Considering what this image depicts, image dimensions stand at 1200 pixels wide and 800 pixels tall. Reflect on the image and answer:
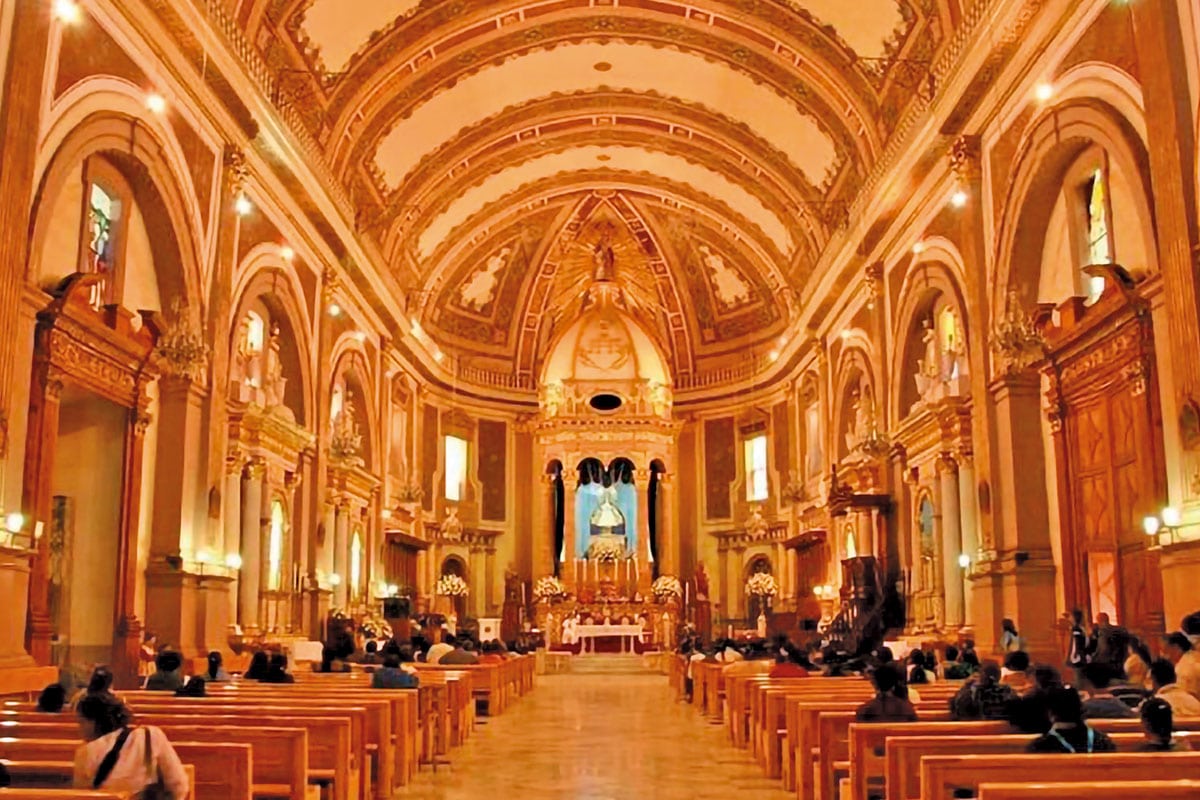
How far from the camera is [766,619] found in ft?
92.3

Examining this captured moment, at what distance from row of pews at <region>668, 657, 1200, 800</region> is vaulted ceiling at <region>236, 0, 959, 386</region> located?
38.3ft

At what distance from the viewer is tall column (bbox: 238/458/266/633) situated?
60.1ft

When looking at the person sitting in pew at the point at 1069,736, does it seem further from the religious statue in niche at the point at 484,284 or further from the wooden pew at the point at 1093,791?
the religious statue in niche at the point at 484,284

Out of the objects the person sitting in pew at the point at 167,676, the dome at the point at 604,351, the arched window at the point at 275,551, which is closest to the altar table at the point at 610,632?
the dome at the point at 604,351

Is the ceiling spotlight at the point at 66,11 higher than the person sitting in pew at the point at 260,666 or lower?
higher

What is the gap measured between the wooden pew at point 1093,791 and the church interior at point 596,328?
78cm

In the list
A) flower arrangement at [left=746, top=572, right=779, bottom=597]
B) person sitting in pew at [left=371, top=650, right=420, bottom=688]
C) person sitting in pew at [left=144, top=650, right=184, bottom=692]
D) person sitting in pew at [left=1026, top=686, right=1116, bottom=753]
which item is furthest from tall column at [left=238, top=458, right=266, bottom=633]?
flower arrangement at [left=746, top=572, right=779, bottom=597]

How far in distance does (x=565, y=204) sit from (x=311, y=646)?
17.2 metres

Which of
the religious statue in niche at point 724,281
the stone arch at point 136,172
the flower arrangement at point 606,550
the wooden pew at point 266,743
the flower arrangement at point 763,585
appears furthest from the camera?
the flower arrangement at point 606,550

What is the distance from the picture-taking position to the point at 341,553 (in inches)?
945

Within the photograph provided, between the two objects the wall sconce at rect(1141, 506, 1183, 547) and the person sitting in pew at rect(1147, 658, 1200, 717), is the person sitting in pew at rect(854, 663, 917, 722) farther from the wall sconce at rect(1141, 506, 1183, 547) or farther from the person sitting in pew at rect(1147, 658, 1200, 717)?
the wall sconce at rect(1141, 506, 1183, 547)

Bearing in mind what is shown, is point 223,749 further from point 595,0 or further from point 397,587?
point 397,587

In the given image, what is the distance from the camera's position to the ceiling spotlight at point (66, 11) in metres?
11.6

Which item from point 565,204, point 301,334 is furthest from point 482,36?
point 565,204
